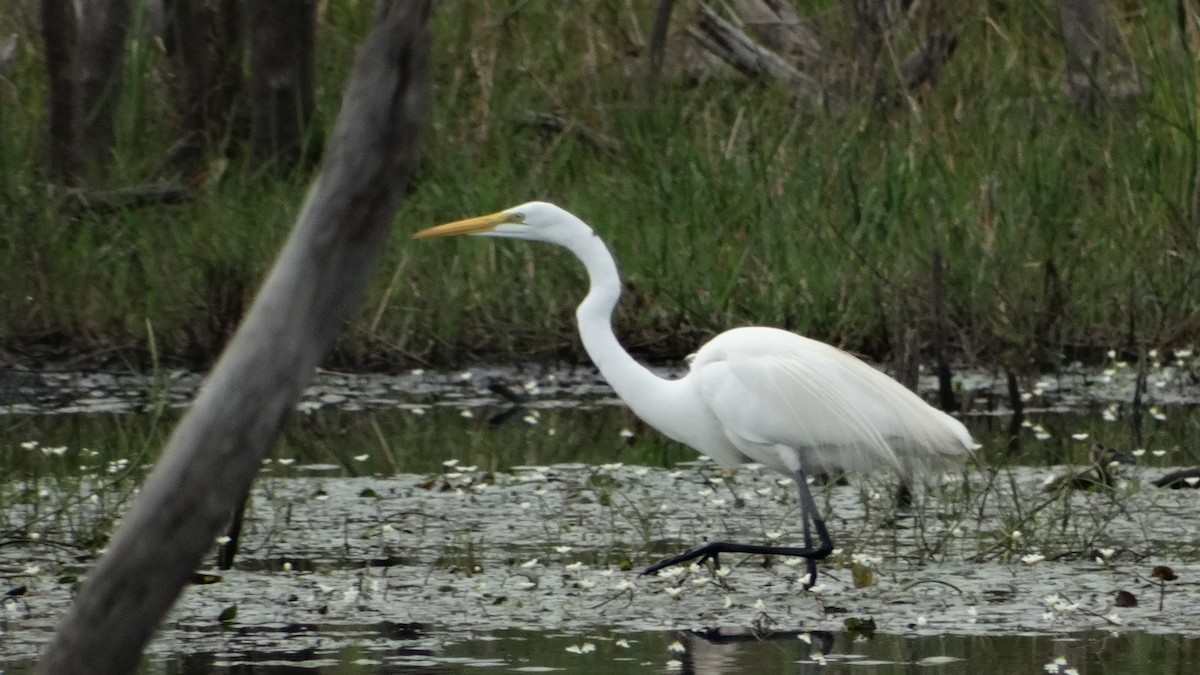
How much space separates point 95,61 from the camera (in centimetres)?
1042

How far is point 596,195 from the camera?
401 inches

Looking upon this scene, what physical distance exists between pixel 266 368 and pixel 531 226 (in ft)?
12.1

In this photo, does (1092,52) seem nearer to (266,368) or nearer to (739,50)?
(739,50)

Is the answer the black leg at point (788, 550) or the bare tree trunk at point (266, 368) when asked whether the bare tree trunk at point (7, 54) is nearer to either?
the black leg at point (788, 550)

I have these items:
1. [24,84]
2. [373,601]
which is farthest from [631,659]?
[24,84]

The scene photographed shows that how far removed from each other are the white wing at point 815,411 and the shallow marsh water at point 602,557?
17 cm

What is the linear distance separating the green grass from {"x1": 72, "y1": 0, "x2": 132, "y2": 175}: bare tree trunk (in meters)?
0.24

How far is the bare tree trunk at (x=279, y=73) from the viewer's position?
10.8 m

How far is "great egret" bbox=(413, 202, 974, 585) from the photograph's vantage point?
6020 mm

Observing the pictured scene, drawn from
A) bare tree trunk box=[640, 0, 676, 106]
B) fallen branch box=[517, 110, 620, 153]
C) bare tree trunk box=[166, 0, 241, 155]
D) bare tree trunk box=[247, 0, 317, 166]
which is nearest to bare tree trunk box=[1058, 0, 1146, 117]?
bare tree trunk box=[640, 0, 676, 106]

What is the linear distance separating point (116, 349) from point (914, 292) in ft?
10.0

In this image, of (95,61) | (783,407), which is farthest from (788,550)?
(95,61)

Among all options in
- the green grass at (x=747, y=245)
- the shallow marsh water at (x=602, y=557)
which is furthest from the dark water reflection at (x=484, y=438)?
the green grass at (x=747, y=245)

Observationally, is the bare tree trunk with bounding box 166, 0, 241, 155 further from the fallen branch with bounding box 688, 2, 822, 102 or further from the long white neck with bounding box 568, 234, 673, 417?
the long white neck with bounding box 568, 234, 673, 417
